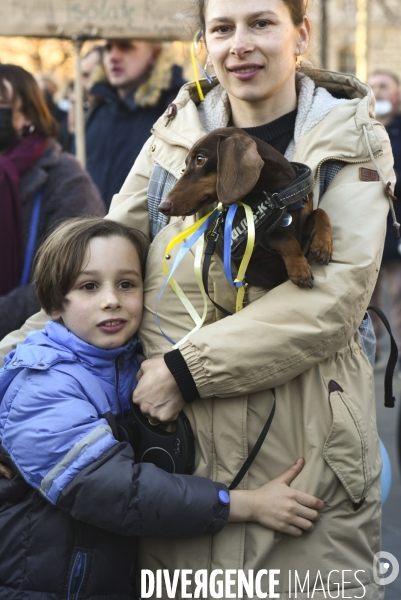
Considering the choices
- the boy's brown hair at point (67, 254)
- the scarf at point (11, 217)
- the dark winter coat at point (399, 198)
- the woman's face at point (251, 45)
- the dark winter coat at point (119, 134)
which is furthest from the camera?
the dark winter coat at point (399, 198)

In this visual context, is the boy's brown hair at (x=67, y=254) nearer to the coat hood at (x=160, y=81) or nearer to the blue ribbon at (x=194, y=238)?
the blue ribbon at (x=194, y=238)

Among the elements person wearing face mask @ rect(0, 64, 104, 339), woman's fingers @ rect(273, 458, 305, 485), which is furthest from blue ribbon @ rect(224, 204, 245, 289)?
person wearing face mask @ rect(0, 64, 104, 339)

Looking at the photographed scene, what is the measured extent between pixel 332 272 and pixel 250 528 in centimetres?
77

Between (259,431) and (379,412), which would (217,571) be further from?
(379,412)

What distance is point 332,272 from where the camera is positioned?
226cm

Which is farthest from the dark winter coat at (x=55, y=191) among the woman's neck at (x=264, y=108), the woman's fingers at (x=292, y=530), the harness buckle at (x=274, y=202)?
the woman's fingers at (x=292, y=530)

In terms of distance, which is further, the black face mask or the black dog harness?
the black face mask

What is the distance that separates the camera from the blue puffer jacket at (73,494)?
7.23 ft

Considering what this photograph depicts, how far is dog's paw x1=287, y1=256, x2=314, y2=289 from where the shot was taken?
2227 millimetres

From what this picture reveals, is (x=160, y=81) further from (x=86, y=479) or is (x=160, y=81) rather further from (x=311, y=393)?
(x=86, y=479)

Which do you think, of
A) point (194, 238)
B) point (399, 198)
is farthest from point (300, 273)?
point (399, 198)

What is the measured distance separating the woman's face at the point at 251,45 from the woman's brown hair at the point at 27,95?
4.47ft

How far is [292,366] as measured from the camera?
224cm

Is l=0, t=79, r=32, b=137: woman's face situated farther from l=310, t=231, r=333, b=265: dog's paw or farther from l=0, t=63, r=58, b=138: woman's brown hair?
l=310, t=231, r=333, b=265: dog's paw
